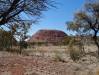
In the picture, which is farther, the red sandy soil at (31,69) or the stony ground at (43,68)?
the stony ground at (43,68)

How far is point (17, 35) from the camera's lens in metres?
10.6

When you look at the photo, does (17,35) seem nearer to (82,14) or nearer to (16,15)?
(16,15)

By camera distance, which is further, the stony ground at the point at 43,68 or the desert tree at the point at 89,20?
the desert tree at the point at 89,20

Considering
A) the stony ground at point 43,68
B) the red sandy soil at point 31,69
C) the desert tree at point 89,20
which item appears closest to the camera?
the red sandy soil at point 31,69

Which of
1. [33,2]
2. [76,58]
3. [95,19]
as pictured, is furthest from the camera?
[95,19]

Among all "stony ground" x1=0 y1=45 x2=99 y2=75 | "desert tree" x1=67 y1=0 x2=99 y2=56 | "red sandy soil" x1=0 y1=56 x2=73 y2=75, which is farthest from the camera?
"desert tree" x1=67 y1=0 x2=99 y2=56

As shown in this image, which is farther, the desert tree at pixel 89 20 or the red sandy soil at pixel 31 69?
the desert tree at pixel 89 20

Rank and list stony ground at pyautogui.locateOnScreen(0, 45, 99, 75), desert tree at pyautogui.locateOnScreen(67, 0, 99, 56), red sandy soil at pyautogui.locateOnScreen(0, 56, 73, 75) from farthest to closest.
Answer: desert tree at pyautogui.locateOnScreen(67, 0, 99, 56), stony ground at pyautogui.locateOnScreen(0, 45, 99, 75), red sandy soil at pyautogui.locateOnScreen(0, 56, 73, 75)

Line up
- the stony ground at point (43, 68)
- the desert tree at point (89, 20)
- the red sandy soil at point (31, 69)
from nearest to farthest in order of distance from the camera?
the red sandy soil at point (31, 69), the stony ground at point (43, 68), the desert tree at point (89, 20)

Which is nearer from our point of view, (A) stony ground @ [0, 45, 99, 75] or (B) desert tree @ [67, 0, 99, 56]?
(A) stony ground @ [0, 45, 99, 75]

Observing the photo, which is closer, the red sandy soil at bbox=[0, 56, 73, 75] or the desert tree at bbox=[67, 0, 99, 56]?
the red sandy soil at bbox=[0, 56, 73, 75]

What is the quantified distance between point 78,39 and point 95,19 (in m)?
5.92

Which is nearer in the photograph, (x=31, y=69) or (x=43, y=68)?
(x=31, y=69)

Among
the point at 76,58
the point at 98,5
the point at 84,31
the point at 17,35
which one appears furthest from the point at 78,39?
the point at 17,35
